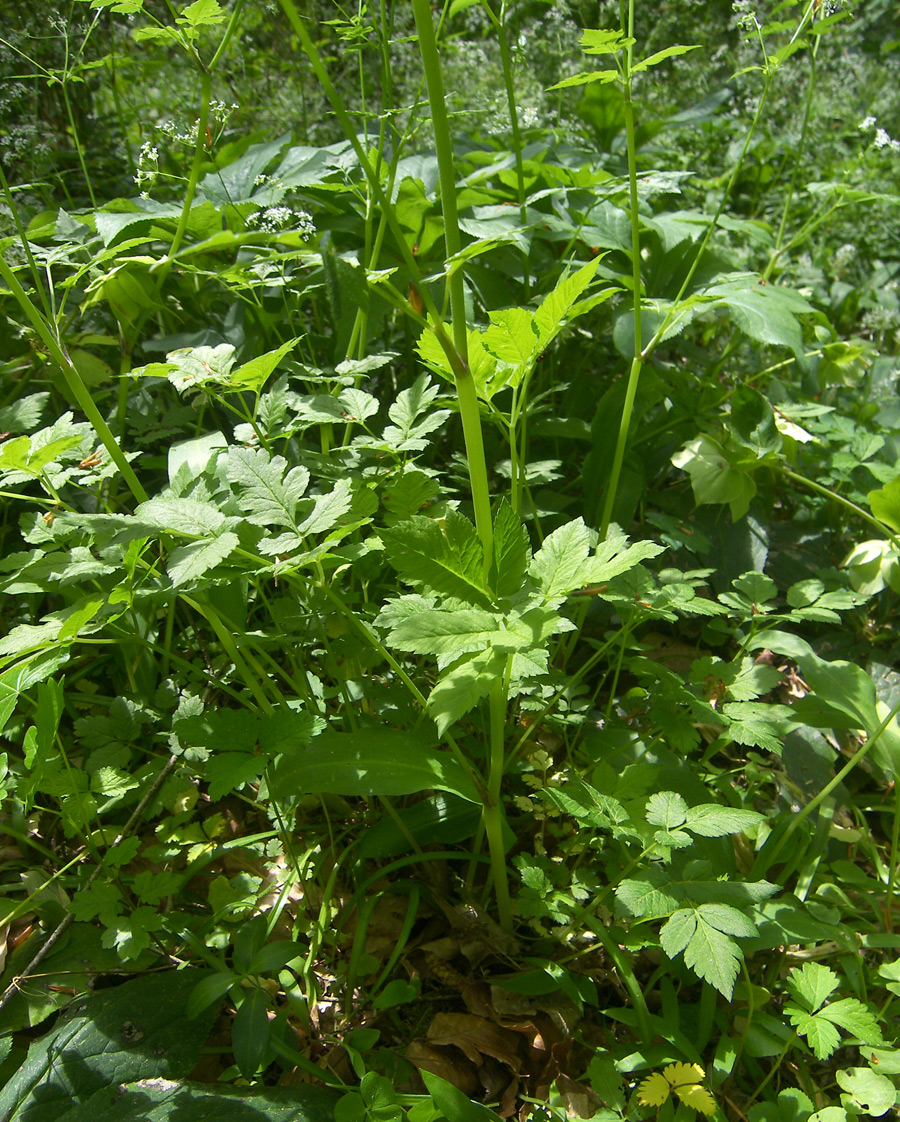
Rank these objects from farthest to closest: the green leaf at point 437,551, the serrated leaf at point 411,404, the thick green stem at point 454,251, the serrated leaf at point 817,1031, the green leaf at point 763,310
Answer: the green leaf at point 763,310 → the serrated leaf at point 411,404 → the serrated leaf at point 817,1031 → the green leaf at point 437,551 → the thick green stem at point 454,251

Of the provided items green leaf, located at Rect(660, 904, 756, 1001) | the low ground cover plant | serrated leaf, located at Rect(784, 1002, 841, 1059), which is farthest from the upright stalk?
serrated leaf, located at Rect(784, 1002, 841, 1059)

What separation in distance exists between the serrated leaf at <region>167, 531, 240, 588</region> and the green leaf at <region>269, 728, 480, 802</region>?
0.99ft

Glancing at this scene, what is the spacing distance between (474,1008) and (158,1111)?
0.43 metres

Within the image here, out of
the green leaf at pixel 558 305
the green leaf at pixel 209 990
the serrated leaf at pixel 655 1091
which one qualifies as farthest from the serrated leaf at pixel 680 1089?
the green leaf at pixel 558 305

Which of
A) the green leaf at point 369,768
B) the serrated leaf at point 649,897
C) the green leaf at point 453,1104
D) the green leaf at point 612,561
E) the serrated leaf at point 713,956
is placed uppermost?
the green leaf at point 612,561

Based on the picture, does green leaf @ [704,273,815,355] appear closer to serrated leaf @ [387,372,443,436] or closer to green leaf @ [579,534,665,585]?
serrated leaf @ [387,372,443,436]

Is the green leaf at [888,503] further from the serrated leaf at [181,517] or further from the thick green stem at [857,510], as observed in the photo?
the serrated leaf at [181,517]

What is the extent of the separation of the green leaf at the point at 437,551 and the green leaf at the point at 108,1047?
70cm

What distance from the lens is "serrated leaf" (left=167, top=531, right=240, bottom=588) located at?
2.74 ft

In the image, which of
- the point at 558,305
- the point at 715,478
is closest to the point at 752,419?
the point at 715,478

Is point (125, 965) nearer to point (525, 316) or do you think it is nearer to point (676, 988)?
point (676, 988)

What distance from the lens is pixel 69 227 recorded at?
63.5 inches

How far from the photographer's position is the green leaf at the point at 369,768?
0.96 metres

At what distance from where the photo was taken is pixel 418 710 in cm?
117
